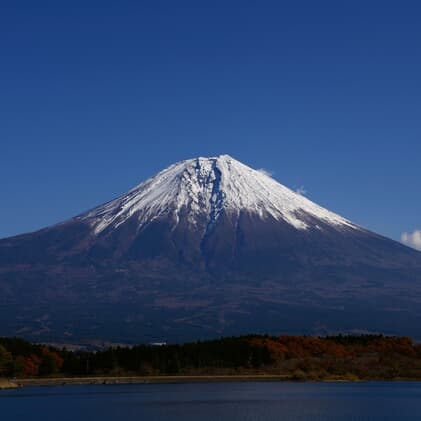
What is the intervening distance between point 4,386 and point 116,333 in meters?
98.0

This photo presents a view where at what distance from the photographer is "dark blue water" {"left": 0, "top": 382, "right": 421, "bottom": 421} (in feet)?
203

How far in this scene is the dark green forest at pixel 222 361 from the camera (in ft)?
344

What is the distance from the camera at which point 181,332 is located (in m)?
195

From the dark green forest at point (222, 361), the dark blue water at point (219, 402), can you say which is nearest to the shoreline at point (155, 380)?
the dark green forest at point (222, 361)

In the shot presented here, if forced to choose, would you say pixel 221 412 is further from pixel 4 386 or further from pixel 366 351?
pixel 366 351

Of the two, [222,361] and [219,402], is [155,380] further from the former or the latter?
[219,402]

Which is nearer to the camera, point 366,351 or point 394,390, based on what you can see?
point 394,390

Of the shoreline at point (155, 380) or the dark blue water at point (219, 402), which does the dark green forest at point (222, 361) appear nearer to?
the shoreline at point (155, 380)

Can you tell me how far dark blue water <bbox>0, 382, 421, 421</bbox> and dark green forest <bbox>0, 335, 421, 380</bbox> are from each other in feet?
29.7

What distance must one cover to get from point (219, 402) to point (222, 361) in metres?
35.1

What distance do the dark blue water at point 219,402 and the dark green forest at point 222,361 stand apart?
907 centimetres

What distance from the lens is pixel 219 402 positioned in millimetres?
72812

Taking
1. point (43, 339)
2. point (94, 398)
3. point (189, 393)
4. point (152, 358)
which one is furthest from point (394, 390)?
point (43, 339)

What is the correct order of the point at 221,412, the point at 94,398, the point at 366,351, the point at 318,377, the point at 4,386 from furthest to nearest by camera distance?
the point at 366,351 < the point at 318,377 < the point at 4,386 < the point at 94,398 < the point at 221,412
